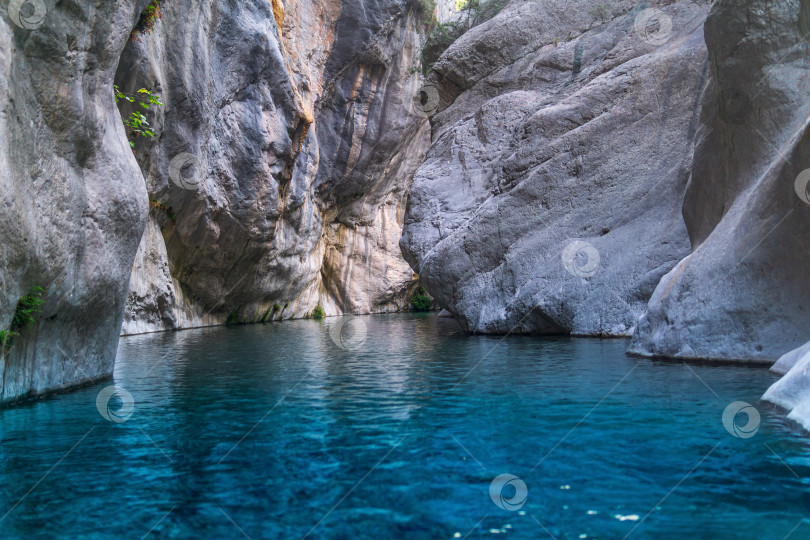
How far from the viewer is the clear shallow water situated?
3.78 m

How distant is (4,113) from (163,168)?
516 inches

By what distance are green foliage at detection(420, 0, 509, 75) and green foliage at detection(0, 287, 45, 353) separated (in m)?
22.6

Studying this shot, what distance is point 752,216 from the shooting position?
993cm

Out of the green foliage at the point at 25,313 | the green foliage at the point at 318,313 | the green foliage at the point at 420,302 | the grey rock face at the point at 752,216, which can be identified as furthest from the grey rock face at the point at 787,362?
the green foliage at the point at 420,302

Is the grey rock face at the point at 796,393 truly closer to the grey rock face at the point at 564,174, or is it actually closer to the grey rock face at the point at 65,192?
the grey rock face at the point at 65,192

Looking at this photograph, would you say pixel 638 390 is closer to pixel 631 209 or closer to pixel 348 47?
pixel 631 209

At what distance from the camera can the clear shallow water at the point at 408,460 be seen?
3.78 m

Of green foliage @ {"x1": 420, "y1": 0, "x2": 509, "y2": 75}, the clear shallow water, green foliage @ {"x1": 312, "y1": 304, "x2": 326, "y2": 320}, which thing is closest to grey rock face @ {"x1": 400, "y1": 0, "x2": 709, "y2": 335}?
green foliage @ {"x1": 420, "y1": 0, "x2": 509, "y2": 75}

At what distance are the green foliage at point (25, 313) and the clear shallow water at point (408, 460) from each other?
0.88 meters

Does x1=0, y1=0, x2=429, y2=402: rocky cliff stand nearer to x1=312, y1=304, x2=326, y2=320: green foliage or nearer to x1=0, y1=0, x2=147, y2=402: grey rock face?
x1=0, y1=0, x2=147, y2=402: grey rock face

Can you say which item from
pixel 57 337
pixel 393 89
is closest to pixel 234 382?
pixel 57 337

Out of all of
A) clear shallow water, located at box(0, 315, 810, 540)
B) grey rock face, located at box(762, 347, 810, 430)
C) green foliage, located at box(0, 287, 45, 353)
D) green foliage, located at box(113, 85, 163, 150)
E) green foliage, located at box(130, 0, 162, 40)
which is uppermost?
green foliage, located at box(130, 0, 162, 40)

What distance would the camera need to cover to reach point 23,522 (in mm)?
3869

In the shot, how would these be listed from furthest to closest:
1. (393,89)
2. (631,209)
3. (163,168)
→ 1. (393,89)
2. (163,168)
3. (631,209)
